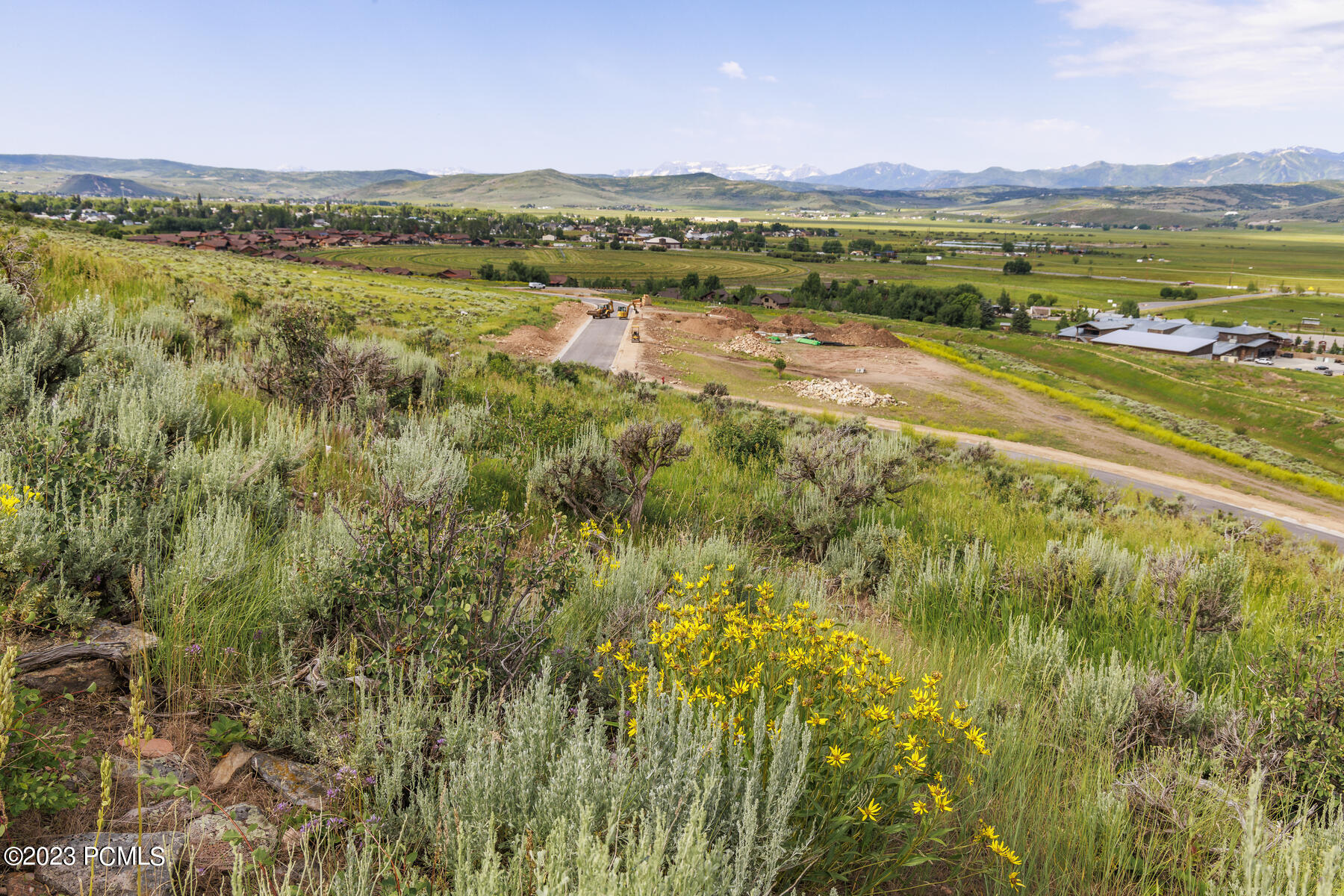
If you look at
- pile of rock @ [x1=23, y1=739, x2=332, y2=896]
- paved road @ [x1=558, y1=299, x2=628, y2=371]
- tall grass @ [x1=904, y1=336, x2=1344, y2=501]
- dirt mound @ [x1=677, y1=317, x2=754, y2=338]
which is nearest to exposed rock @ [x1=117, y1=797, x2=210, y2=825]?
pile of rock @ [x1=23, y1=739, x2=332, y2=896]

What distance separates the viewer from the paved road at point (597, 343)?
48.3 metres

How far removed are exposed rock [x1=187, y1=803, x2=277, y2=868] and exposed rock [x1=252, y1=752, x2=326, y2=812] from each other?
5.7 inches

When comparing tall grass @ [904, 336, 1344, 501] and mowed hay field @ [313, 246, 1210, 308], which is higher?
mowed hay field @ [313, 246, 1210, 308]

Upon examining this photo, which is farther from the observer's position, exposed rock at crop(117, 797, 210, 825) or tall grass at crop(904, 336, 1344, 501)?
tall grass at crop(904, 336, 1344, 501)

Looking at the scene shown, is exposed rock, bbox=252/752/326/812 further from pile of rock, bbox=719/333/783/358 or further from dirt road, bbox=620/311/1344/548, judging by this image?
pile of rock, bbox=719/333/783/358

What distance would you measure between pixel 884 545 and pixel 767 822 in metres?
A: 5.39

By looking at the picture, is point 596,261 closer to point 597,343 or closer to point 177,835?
point 597,343

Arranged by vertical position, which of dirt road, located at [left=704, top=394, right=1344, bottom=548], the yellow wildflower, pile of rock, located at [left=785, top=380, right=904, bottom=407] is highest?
the yellow wildflower

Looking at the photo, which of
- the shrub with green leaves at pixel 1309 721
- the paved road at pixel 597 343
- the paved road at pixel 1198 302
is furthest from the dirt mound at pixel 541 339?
the paved road at pixel 1198 302

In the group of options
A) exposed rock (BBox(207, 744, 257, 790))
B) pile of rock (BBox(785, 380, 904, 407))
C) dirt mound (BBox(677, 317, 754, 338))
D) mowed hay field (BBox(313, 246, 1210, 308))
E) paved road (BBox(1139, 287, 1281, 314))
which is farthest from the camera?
paved road (BBox(1139, 287, 1281, 314))

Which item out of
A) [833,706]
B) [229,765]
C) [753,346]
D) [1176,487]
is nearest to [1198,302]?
[753,346]

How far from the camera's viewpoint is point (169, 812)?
2441 millimetres

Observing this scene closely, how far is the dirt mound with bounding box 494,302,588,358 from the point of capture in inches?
1886

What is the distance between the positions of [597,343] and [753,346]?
13.5 meters
